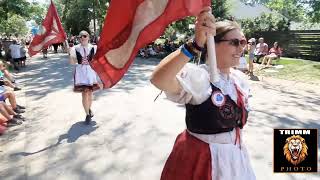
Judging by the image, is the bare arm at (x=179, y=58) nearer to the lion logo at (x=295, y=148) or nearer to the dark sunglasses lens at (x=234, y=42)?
the dark sunglasses lens at (x=234, y=42)

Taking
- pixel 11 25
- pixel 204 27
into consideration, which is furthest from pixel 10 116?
pixel 11 25

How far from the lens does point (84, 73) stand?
8.82 meters

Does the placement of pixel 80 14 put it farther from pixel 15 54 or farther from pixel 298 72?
pixel 298 72

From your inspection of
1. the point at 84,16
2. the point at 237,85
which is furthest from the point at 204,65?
the point at 84,16

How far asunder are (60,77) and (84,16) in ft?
113

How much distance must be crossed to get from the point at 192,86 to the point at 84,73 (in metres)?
6.50

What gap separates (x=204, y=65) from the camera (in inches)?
109

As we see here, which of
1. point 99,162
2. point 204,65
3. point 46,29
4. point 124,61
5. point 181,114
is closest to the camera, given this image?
point 124,61

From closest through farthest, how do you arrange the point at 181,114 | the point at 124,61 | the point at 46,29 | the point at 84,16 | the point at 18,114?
the point at 124,61, the point at 46,29, the point at 181,114, the point at 18,114, the point at 84,16

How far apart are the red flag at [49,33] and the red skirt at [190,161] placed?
19.9 ft

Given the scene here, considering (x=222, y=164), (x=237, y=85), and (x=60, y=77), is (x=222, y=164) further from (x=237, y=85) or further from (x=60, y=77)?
(x=60, y=77)

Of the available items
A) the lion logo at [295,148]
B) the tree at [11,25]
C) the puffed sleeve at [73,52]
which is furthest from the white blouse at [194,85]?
the tree at [11,25]

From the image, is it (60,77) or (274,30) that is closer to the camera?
(60,77)

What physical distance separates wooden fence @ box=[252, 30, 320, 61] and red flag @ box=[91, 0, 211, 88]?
2274 cm
